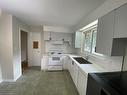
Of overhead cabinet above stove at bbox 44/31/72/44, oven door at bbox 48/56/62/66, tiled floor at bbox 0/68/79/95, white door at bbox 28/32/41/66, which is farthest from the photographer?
white door at bbox 28/32/41/66

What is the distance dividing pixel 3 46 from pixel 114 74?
3.44 metres

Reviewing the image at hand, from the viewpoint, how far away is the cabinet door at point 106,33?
4.35 ft

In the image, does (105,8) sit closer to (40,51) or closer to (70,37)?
(70,37)

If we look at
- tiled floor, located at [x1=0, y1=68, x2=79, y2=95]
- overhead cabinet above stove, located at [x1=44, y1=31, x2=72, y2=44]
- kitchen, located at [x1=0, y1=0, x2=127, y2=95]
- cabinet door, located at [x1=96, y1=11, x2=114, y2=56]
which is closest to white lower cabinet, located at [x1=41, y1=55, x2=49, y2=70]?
kitchen, located at [x1=0, y1=0, x2=127, y2=95]

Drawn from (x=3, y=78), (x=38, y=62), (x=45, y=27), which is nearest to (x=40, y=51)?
(x=38, y=62)

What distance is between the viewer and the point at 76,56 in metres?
3.98

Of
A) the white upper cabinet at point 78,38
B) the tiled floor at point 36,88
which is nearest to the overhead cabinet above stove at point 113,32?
the tiled floor at point 36,88

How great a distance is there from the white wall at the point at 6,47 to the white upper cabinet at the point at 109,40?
9.60 feet

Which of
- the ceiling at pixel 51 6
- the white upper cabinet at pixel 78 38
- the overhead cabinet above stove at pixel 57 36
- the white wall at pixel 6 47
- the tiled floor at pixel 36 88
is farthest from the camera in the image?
the overhead cabinet above stove at pixel 57 36

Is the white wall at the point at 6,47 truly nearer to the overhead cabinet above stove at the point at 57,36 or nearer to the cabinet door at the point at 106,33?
the overhead cabinet above stove at the point at 57,36

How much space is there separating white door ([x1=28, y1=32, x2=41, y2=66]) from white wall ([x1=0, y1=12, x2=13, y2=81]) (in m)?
1.98

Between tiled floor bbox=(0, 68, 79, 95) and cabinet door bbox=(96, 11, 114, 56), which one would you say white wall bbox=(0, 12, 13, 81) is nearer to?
tiled floor bbox=(0, 68, 79, 95)

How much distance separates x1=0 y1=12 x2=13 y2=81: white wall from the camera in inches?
114

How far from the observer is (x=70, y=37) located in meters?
4.85
